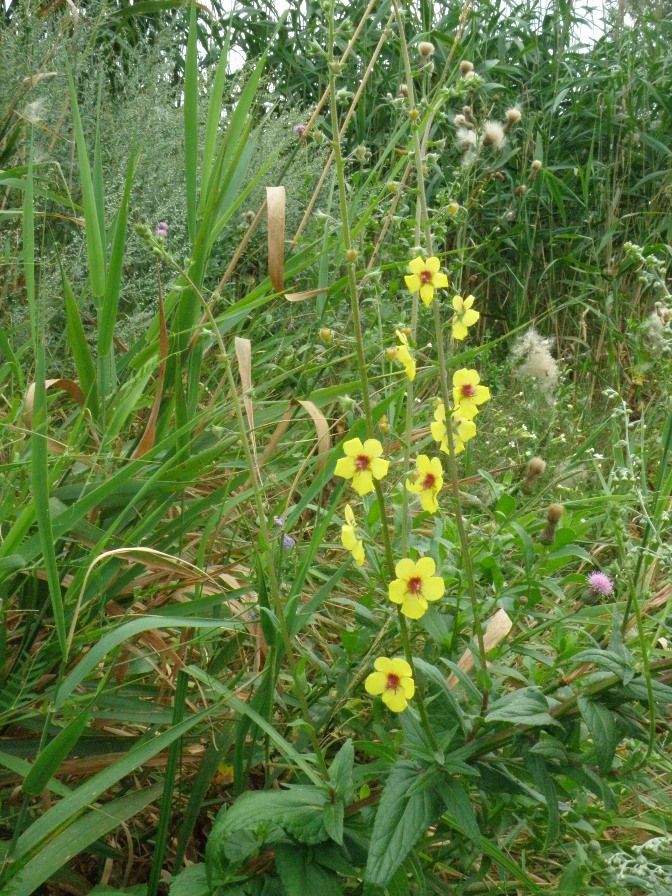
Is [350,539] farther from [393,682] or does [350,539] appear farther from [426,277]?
[426,277]

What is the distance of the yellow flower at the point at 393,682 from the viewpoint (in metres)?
0.89

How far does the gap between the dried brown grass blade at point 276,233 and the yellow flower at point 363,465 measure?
494mm

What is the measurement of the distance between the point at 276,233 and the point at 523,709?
73 cm

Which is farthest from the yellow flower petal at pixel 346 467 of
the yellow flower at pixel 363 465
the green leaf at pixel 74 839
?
the green leaf at pixel 74 839

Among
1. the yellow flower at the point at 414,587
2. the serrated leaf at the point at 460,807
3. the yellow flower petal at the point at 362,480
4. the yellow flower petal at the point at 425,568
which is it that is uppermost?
the yellow flower petal at the point at 362,480

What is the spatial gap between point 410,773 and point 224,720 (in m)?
0.36

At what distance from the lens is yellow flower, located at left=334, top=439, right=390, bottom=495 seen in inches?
34.8

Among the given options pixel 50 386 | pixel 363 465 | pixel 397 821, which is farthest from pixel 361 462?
pixel 50 386

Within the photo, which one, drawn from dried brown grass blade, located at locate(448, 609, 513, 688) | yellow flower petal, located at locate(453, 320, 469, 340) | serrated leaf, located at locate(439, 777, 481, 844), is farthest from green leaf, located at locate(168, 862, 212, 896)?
yellow flower petal, located at locate(453, 320, 469, 340)

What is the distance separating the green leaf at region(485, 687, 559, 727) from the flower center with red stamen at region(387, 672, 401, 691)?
10cm

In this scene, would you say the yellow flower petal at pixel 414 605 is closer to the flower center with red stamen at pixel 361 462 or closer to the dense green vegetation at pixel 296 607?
the dense green vegetation at pixel 296 607

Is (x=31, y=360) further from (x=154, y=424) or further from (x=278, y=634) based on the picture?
(x=278, y=634)

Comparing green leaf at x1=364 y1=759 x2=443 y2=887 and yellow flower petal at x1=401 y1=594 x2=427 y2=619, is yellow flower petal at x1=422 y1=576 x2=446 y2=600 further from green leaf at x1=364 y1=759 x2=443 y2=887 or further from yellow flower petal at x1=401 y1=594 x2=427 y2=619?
green leaf at x1=364 y1=759 x2=443 y2=887

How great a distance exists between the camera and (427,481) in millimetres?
961
